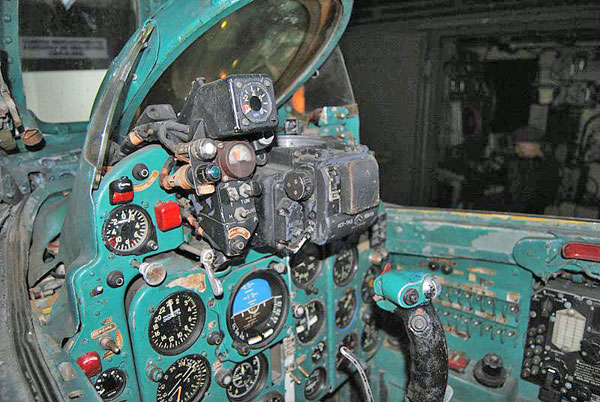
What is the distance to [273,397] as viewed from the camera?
2830mm

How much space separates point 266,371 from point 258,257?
79 centimetres

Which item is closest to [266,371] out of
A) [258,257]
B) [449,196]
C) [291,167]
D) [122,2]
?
[258,257]

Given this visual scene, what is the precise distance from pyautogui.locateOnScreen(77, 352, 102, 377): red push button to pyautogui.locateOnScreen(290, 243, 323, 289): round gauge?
4.07ft

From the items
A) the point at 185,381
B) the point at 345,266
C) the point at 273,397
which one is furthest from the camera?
the point at 345,266

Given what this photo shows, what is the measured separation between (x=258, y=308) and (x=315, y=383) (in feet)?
3.21

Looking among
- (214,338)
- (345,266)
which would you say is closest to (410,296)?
(214,338)

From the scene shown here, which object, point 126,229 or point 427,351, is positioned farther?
point 427,351

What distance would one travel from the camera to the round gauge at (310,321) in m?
2.99

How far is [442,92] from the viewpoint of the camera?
486 cm

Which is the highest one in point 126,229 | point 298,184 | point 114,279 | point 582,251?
point 298,184

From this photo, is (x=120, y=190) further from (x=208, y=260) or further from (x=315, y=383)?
(x=315, y=383)

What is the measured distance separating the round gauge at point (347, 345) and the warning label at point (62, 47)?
267 centimetres

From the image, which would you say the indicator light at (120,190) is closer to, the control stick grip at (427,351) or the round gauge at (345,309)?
the control stick grip at (427,351)

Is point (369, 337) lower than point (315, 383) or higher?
higher
